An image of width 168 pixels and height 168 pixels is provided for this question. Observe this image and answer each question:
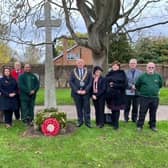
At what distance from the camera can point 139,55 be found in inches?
1542

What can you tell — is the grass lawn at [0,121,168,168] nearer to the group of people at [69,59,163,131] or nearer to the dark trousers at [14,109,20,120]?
the group of people at [69,59,163,131]

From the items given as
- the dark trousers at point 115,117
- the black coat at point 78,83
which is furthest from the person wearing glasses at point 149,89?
the black coat at point 78,83

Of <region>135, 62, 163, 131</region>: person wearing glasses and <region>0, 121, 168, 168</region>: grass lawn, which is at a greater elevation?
<region>135, 62, 163, 131</region>: person wearing glasses

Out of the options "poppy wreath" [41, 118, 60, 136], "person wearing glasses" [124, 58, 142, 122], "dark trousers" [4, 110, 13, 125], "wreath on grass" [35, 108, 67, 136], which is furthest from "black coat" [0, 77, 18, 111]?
"person wearing glasses" [124, 58, 142, 122]

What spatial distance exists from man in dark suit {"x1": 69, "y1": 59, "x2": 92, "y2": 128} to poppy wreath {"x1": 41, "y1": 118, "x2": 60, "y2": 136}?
870 mm

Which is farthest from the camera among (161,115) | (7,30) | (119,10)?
(119,10)

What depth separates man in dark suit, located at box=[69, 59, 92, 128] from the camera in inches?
406

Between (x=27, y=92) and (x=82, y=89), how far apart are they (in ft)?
4.88

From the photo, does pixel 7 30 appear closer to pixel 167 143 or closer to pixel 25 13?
pixel 25 13

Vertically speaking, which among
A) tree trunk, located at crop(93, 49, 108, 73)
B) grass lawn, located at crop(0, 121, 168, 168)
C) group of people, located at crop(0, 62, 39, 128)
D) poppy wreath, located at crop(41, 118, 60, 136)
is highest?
tree trunk, located at crop(93, 49, 108, 73)

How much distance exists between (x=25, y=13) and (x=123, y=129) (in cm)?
663

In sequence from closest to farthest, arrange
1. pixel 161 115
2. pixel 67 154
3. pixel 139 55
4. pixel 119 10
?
pixel 67 154 → pixel 161 115 → pixel 119 10 → pixel 139 55

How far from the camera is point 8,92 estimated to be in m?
10.8

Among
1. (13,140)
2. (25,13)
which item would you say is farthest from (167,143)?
(25,13)
